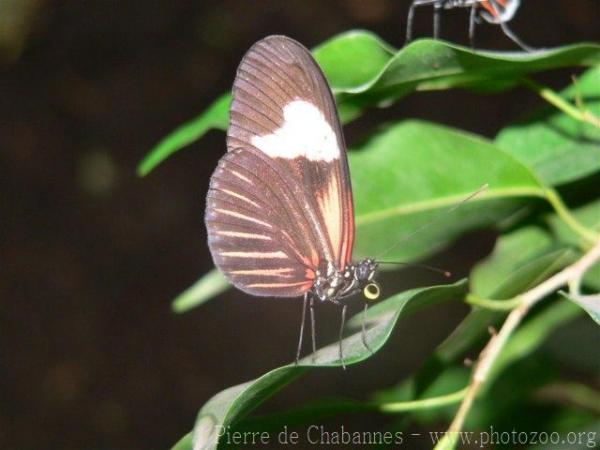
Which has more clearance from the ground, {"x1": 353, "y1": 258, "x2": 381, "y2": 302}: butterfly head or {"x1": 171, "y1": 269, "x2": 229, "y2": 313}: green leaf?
{"x1": 353, "y1": 258, "x2": 381, "y2": 302}: butterfly head

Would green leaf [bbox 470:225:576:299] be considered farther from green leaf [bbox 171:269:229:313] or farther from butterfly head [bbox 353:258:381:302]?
green leaf [bbox 171:269:229:313]

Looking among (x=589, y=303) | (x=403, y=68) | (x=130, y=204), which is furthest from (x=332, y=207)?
(x=130, y=204)

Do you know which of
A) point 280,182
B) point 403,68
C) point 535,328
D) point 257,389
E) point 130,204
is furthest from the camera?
point 130,204

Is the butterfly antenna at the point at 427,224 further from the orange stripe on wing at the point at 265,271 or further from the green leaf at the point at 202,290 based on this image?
the green leaf at the point at 202,290

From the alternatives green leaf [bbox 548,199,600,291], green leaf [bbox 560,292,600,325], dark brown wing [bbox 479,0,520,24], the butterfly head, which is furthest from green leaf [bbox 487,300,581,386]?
green leaf [bbox 560,292,600,325]

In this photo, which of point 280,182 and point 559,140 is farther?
point 559,140

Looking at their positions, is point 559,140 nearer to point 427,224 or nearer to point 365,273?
point 427,224

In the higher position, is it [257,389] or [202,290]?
[257,389]
